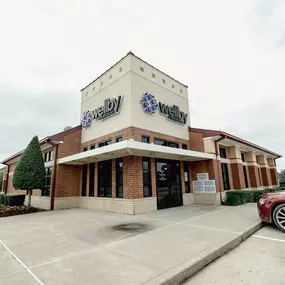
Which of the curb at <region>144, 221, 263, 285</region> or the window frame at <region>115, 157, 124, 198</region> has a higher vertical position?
the window frame at <region>115, 157, 124, 198</region>

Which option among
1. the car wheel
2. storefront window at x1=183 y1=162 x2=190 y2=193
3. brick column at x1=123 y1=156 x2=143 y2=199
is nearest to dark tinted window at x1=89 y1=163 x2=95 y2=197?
brick column at x1=123 y1=156 x2=143 y2=199

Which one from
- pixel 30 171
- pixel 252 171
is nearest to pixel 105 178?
pixel 30 171

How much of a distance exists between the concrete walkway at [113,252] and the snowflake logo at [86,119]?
8102mm

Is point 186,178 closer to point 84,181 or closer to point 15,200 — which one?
point 84,181

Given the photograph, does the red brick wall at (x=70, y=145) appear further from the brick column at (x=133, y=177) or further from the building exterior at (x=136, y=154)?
the brick column at (x=133, y=177)

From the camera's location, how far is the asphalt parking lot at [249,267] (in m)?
2.75

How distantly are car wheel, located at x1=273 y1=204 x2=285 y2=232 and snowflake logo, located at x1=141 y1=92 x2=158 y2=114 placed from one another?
24.6 feet

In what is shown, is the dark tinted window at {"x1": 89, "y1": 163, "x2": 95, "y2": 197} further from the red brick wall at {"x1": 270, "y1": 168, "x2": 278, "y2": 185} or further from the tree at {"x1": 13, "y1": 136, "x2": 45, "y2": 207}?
the red brick wall at {"x1": 270, "y1": 168, "x2": 278, "y2": 185}

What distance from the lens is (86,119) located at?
1299 cm

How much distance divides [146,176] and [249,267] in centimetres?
674

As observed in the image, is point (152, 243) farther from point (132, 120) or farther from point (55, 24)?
point (55, 24)

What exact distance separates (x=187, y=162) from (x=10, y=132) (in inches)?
1005

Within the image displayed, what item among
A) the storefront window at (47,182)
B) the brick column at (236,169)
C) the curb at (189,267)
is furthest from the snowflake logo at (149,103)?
the storefront window at (47,182)

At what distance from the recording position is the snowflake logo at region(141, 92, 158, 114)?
10.5 m
